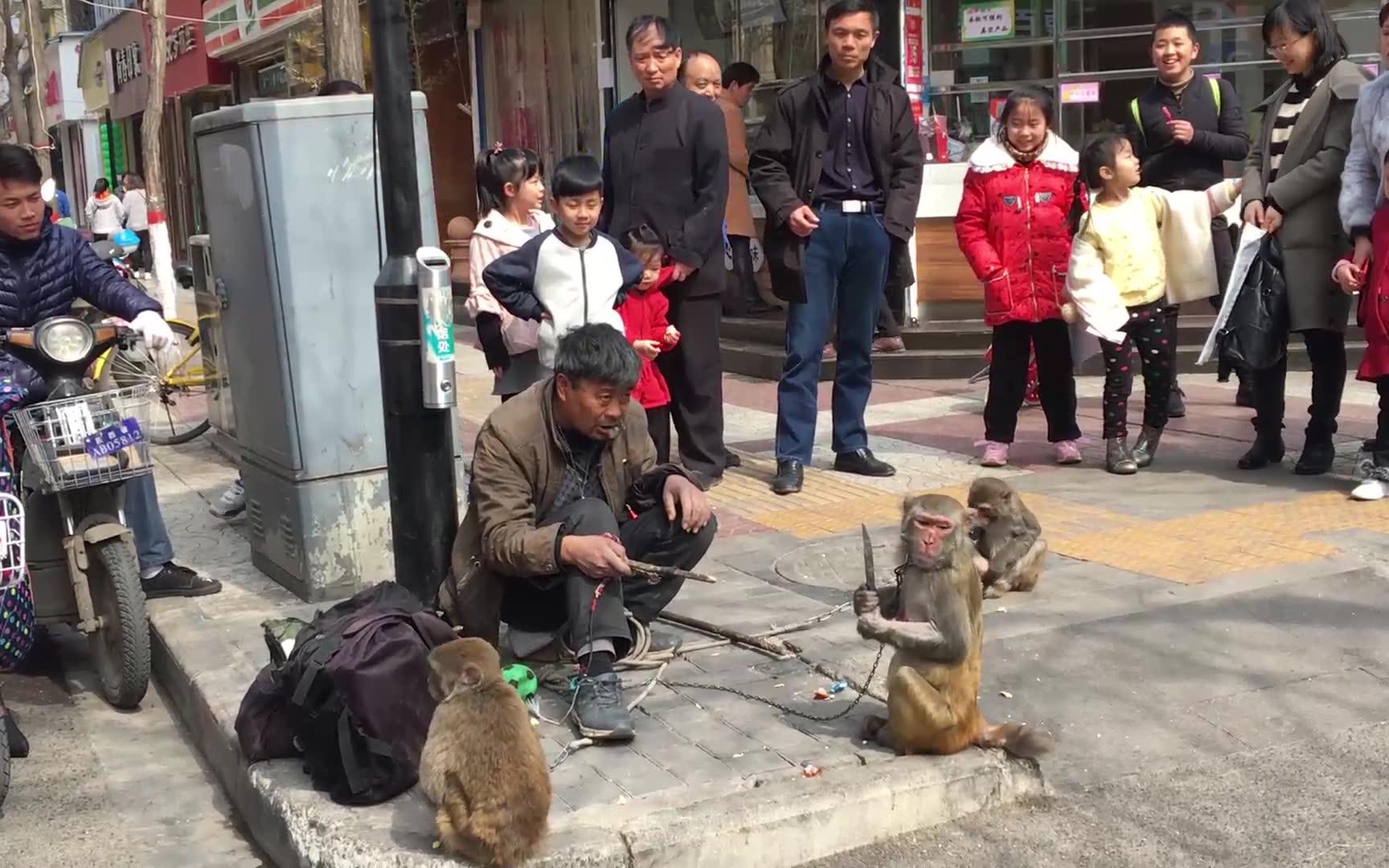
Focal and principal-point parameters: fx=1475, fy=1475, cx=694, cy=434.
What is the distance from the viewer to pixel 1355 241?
20.8ft

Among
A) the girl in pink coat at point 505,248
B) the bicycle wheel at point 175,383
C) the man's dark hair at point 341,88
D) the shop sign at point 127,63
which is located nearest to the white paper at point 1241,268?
the girl in pink coat at point 505,248

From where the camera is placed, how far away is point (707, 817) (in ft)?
11.5

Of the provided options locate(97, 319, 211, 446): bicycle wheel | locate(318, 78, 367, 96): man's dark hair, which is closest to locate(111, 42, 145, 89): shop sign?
locate(97, 319, 211, 446): bicycle wheel

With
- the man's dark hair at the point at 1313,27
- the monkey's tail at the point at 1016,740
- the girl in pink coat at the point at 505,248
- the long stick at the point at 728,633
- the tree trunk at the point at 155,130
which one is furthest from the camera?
the tree trunk at the point at 155,130

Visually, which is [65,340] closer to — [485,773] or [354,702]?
[354,702]

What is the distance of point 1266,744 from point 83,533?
3776 millimetres

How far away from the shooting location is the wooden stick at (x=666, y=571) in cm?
420

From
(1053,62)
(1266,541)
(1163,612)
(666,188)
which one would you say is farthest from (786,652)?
(1053,62)

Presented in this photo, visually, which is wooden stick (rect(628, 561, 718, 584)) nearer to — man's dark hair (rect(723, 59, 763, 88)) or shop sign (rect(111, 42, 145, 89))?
man's dark hair (rect(723, 59, 763, 88))

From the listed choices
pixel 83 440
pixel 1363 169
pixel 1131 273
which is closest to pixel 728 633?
pixel 83 440

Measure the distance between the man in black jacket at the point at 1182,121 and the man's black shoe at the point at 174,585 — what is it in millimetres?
4761

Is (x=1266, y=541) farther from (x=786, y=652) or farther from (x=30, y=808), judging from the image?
(x=30, y=808)

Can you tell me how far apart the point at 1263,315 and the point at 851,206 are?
1.92m

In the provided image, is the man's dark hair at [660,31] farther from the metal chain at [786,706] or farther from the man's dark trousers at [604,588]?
the metal chain at [786,706]
